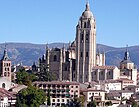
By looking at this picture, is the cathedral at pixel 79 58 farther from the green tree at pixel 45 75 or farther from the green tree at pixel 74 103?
the green tree at pixel 74 103

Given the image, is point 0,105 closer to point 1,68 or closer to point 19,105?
point 19,105

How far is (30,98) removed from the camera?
66062mm

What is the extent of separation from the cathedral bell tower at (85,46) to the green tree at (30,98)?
27.1 metres

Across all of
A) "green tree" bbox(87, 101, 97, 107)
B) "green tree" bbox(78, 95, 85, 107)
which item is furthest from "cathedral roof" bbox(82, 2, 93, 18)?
"green tree" bbox(87, 101, 97, 107)

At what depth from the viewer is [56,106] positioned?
7031 cm

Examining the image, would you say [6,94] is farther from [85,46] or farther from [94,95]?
[85,46]

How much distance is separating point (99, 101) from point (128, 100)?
6.56 meters

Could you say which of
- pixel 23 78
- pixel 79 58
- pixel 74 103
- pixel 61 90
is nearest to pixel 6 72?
pixel 23 78

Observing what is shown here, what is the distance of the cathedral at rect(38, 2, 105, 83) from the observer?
94.0 m

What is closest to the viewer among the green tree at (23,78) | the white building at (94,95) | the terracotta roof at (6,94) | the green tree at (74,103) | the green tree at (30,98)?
the green tree at (30,98)

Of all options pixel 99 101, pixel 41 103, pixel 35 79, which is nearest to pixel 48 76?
pixel 35 79

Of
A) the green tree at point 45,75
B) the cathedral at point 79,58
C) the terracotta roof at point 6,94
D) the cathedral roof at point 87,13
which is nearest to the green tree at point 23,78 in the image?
the green tree at point 45,75

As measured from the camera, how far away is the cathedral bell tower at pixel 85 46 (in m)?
93.9

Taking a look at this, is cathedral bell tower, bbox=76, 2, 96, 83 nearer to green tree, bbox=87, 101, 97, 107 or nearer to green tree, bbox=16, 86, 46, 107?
green tree, bbox=87, 101, 97, 107
